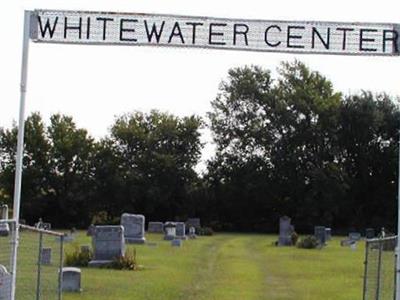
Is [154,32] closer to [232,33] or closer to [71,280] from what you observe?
[232,33]

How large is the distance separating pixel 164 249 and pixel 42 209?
106 ft

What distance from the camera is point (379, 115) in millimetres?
70250

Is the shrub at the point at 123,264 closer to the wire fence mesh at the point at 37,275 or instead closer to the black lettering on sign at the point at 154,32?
the wire fence mesh at the point at 37,275

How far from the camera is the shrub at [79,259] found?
87.9 ft

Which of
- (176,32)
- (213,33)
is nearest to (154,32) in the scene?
(176,32)

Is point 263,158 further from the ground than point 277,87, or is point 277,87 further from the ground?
point 277,87

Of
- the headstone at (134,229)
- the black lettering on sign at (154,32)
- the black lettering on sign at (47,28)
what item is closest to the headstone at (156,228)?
the headstone at (134,229)

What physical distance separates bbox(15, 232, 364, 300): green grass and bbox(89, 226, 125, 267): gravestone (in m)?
1.08

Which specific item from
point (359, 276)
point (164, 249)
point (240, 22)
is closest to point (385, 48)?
point (240, 22)

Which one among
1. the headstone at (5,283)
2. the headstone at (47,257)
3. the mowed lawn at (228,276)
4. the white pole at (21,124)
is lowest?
the mowed lawn at (228,276)

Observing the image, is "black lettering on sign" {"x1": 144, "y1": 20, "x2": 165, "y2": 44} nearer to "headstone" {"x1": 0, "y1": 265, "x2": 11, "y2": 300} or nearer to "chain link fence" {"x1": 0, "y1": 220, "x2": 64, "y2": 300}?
"chain link fence" {"x1": 0, "y1": 220, "x2": 64, "y2": 300}

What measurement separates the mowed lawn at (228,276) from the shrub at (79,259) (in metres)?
1.24

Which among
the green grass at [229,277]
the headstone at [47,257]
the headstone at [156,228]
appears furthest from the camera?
the headstone at [156,228]

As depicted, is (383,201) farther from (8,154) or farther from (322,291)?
(322,291)
